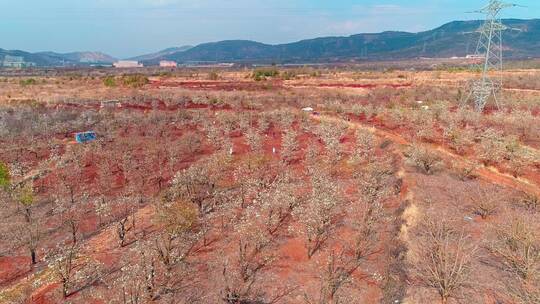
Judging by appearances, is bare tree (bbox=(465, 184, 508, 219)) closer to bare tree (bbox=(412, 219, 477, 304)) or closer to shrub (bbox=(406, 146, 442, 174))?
bare tree (bbox=(412, 219, 477, 304))

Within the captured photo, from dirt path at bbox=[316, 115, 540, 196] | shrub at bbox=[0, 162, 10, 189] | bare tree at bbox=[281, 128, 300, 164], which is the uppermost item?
shrub at bbox=[0, 162, 10, 189]

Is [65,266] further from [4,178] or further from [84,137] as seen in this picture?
[84,137]

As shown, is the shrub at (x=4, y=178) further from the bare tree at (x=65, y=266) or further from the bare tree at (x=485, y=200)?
the bare tree at (x=485, y=200)

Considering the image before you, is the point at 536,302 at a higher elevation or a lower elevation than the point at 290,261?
higher

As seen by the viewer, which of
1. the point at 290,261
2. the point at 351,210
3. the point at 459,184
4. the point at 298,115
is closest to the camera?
the point at 290,261

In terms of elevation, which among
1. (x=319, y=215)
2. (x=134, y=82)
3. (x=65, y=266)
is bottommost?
(x=65, y=266)

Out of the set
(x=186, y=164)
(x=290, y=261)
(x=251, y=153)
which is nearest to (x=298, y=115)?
(x=251, y=153)

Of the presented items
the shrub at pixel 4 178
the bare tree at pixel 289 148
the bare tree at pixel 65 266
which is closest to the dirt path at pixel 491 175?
the bare tree at pixel 289 148

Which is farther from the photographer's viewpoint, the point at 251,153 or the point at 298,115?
the point at 298,115

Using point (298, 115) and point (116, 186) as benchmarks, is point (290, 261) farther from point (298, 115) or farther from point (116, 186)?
point (298, 115)

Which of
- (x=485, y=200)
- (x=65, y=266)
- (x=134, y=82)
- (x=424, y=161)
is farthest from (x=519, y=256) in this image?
(x=134, y=82)

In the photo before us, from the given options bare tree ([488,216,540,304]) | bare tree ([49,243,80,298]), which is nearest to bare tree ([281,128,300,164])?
bare tree ([488,216,540,304])
